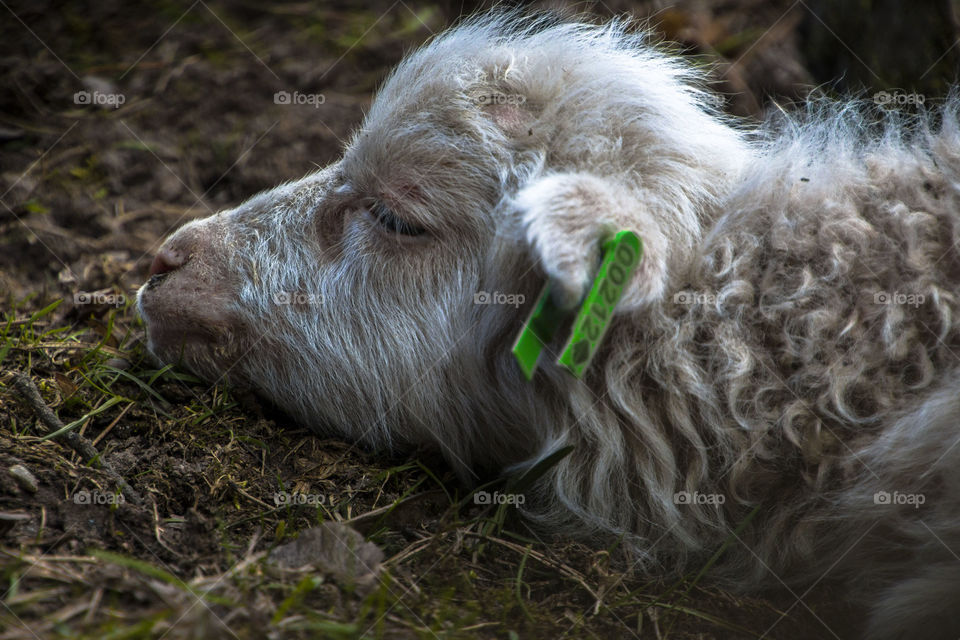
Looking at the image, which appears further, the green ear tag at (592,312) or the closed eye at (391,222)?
the closed eye at (391,222)

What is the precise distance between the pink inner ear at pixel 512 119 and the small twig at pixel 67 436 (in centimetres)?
163

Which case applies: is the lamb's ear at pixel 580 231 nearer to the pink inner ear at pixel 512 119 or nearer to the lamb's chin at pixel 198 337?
the pink inner ear at pixel 512 119

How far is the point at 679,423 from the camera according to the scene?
108 inches

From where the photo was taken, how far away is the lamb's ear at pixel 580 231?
7.86 feet

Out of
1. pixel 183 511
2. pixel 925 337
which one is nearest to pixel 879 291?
pixel 925 337

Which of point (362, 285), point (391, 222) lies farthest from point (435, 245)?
point (362, 285)

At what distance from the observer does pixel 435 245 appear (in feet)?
10.0

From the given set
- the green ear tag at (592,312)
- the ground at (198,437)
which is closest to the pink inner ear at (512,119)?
the green ear tag at (592,312)

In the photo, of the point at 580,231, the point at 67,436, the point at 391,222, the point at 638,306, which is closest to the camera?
the point at 580,231

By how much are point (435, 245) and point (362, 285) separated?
303 millimetres

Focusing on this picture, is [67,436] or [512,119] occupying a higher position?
[512,119]

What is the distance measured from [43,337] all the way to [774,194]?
2.68 meters

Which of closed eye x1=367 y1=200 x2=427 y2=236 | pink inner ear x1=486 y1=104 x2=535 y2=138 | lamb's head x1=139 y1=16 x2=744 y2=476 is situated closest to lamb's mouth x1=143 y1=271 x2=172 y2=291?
lamb's head x1=139 y1=16 x2=744 y2=476

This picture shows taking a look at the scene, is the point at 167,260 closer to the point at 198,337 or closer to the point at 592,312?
the point at 198,337
